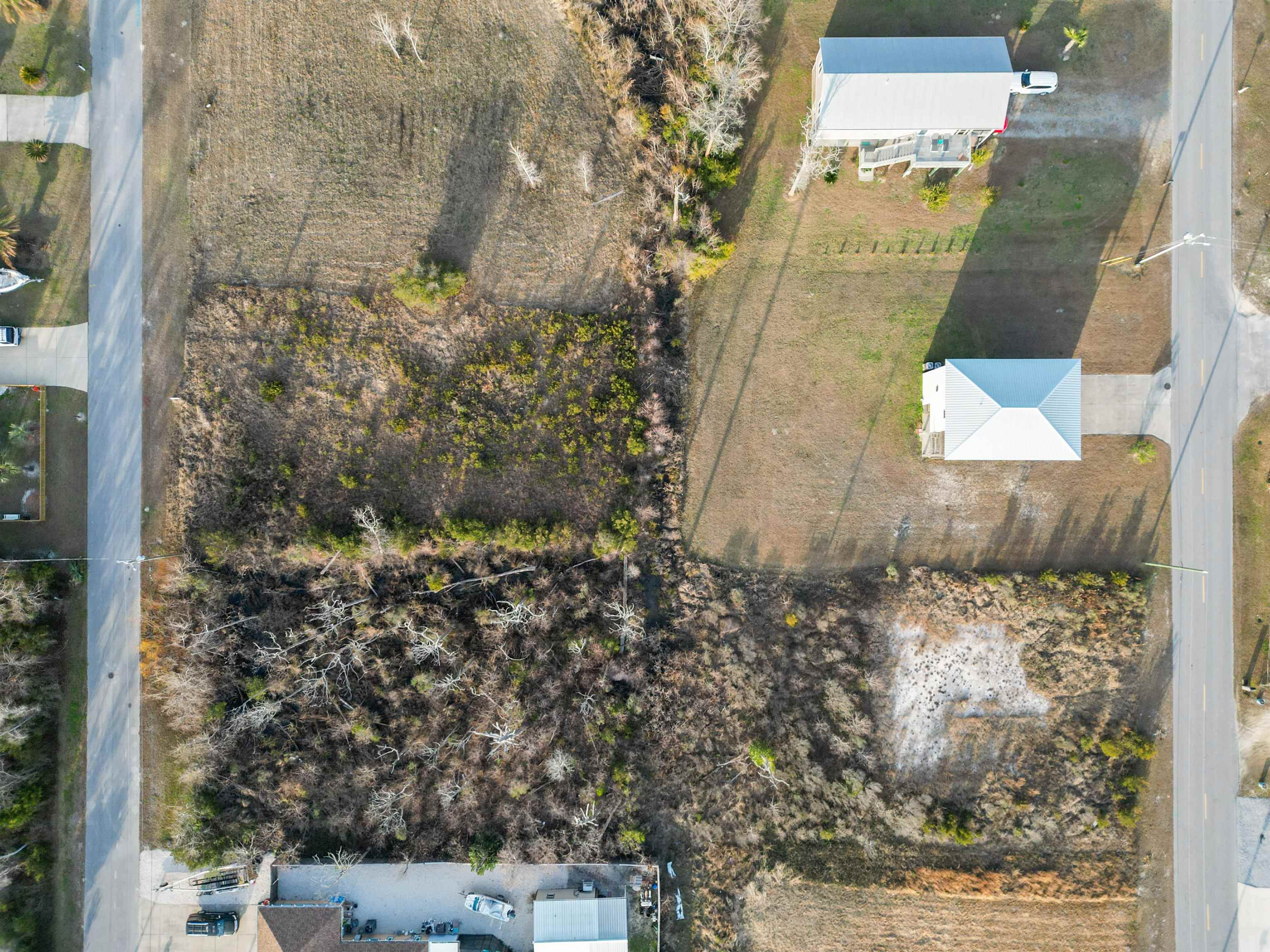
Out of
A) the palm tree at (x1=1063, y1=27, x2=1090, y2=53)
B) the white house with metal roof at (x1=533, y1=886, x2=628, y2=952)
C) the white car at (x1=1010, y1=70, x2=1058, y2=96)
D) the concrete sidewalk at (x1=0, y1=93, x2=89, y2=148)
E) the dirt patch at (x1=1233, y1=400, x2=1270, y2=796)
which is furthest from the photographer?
the concrete sidewalk at (x1=0, y1=93, x2=89, y2=148)

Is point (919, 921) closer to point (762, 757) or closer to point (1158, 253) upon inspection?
point (762, 757)

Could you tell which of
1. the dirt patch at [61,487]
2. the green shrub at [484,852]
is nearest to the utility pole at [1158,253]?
the green shrub at [484,852]

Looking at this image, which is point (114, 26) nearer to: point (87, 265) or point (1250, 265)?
point (87, 265)

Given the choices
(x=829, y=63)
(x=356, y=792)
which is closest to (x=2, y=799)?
(x=356, y=792)

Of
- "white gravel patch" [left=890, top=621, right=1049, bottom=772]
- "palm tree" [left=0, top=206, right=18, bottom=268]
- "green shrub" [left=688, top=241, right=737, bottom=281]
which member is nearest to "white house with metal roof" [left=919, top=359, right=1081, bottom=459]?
"white gravel patch" [left=890, top=621, right=1049, bottom=772]

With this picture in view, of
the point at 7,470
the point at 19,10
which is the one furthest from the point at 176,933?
the point at 19,10

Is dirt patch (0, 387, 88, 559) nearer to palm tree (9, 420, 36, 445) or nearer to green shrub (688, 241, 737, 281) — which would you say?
palm tree (9, 420, 36, 445)
